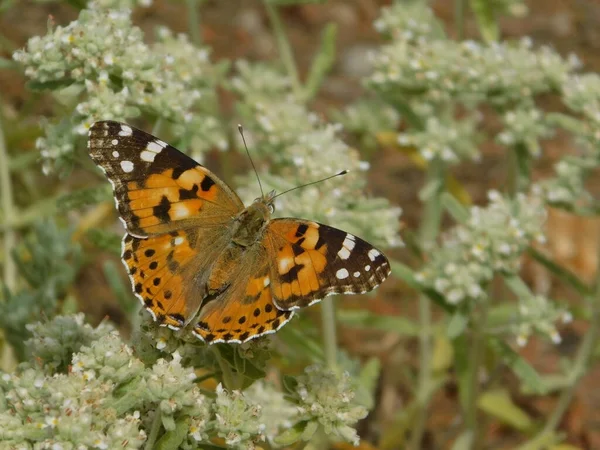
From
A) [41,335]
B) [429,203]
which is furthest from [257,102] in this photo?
[41,335]

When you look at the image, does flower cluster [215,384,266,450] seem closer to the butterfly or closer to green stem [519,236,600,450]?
the butterfly

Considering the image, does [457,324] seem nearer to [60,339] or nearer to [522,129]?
[522,129]

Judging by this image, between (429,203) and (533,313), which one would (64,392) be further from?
(429,203)

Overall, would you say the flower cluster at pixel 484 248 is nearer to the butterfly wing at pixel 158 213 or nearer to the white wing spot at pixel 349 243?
the white wing spot at pixel 349 243

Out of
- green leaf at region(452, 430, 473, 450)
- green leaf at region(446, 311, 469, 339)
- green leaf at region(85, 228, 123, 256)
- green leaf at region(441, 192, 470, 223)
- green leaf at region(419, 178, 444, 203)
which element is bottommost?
green leaf at region(452, 430, 473, 450)

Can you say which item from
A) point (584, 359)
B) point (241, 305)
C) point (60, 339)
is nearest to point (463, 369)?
point (584, 359)

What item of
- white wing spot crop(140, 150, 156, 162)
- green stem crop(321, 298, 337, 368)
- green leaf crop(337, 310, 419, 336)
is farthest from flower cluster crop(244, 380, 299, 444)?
white wing spot crop(140, 150, 156, 162)

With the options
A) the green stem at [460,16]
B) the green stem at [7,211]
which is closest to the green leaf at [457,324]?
the green stem at [460,16]
